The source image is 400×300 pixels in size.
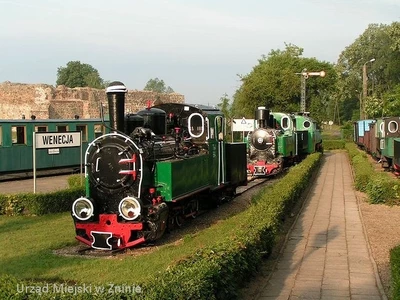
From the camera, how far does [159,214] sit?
32.3ft

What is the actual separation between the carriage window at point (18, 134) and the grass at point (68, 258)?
1149 cm

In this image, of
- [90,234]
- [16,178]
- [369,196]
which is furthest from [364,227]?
[16,178]

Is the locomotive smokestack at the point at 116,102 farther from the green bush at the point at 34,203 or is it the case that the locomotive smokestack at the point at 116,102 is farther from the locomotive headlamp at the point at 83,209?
the green bush at the point at 34,203

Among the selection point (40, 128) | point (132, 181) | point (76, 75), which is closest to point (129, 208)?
point (132, 181)

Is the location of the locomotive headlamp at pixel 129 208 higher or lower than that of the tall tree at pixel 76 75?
lower

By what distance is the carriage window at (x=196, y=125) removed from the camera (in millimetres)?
12578

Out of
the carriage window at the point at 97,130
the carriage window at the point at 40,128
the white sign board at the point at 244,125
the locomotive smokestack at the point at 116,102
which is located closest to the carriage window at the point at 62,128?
the carriage window at the point at 40,128

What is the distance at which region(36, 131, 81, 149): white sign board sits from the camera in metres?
15.2

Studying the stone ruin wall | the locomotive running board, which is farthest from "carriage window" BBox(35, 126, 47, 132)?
the locomotive running board

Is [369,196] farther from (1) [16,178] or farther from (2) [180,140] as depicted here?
(1) [16,178]

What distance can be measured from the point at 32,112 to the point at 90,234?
32.3 m

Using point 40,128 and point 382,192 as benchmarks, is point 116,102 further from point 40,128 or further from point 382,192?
point 40,128

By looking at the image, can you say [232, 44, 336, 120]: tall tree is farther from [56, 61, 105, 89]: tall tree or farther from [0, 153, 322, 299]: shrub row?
[56, 61, 105, 89]: tall tree

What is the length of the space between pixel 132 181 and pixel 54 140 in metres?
6.26
